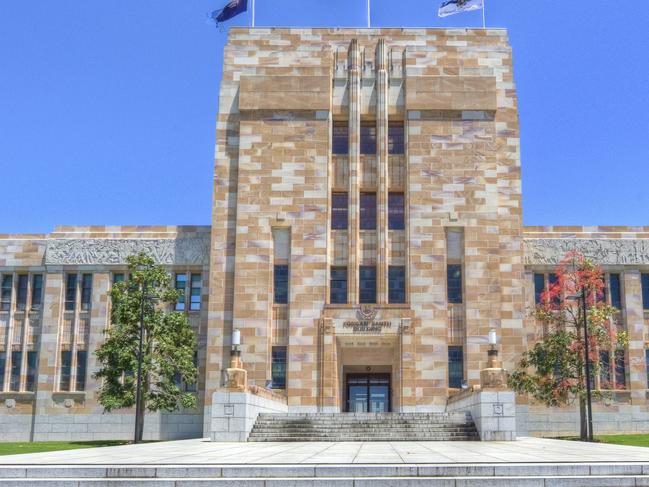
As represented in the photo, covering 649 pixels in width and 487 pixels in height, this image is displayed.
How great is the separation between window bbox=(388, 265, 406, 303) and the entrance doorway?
→ 5.01 m

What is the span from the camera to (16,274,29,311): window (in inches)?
1689

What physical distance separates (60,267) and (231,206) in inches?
377

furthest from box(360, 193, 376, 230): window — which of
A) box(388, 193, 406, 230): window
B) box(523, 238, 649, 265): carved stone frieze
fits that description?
box(523, 238, 649, 265): carved stone frieze

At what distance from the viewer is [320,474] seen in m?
15.3

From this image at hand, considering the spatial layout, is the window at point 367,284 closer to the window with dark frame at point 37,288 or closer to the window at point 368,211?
the window at point 368,211

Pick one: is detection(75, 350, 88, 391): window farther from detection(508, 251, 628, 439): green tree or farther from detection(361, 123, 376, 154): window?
detection(508, 251, 628, 439): green tree

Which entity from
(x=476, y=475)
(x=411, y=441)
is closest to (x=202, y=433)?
(x=411, y=441)

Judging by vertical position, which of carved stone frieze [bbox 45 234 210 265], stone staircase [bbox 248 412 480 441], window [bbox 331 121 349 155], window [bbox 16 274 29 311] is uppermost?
window [bbox 331 121 349 155]

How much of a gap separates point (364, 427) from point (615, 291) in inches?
724

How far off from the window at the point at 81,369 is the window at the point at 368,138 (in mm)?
17376

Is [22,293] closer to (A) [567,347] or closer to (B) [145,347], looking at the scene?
(B) [145,347]

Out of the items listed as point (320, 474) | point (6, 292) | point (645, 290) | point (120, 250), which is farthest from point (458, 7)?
point (320, 474)

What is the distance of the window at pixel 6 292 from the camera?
4278cm

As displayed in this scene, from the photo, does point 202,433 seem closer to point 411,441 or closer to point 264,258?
point 264,258
